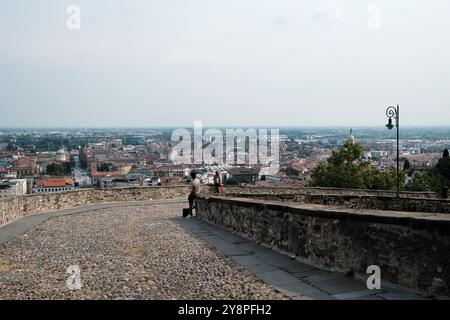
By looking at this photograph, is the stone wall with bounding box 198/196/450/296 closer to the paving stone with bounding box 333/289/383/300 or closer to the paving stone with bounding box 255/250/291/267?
the paving stone with bounding box 255/250/291/267

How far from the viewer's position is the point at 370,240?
646cm

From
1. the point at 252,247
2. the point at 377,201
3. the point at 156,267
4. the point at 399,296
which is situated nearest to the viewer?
the point at 399,296

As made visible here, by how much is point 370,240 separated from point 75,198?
17490mm

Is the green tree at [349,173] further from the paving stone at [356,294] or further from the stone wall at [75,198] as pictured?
the paving stone at [356,294]

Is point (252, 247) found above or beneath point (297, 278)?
beneath

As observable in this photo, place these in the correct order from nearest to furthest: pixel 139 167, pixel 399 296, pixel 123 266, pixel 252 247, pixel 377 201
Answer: pixel 399 296
pixel 123 266
pixel 252 247
pixel 377 201
pixel 139 167

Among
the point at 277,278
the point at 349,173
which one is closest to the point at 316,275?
the point at 277,278

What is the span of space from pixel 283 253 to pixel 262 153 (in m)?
53.9

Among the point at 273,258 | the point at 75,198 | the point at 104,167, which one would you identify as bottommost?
the point at 104,167

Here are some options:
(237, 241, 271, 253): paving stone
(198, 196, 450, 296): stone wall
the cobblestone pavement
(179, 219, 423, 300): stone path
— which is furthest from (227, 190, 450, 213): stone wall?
(198, 196, 450, 296): stone wall

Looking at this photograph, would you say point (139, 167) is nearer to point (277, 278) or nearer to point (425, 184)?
point (425, 184)

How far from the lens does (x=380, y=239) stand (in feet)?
20.6

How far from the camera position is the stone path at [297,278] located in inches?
232

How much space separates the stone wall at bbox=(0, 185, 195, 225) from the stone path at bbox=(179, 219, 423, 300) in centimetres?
902
